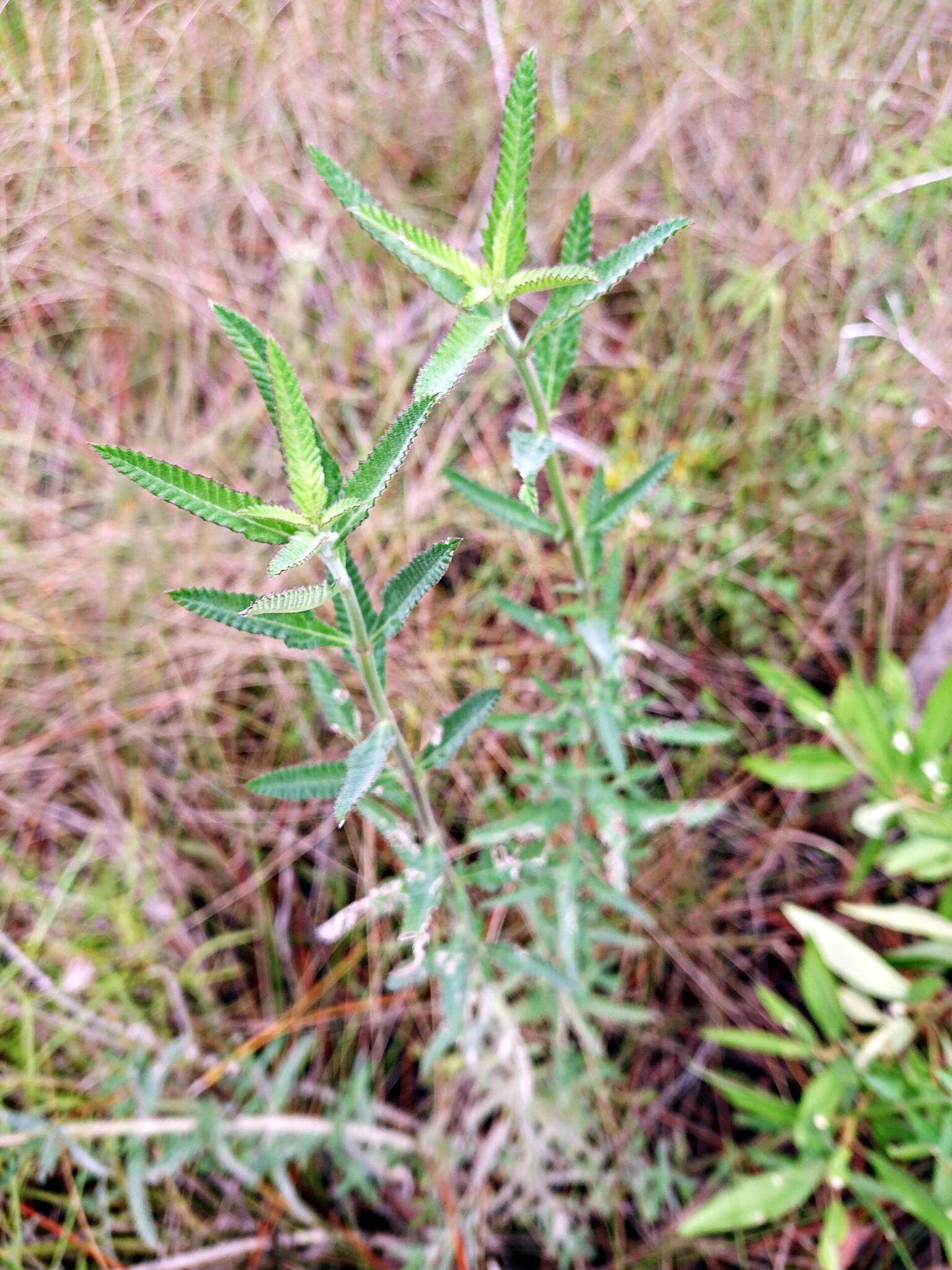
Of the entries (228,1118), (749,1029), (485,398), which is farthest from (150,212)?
(749,1029)

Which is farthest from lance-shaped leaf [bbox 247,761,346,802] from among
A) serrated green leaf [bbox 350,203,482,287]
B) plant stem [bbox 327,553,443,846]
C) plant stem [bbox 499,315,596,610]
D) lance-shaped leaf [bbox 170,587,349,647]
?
serrated green leaf [bbox 350,203,482,287]

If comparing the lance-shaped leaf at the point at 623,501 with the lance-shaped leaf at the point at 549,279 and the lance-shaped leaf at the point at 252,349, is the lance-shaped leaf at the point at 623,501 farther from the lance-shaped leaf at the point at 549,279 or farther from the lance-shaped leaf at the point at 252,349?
the lance-shaped leaf at the point at 252,349

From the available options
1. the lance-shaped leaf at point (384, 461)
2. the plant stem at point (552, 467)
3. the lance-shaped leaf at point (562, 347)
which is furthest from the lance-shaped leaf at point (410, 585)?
the lance-shaped leaf at point (562, 347)

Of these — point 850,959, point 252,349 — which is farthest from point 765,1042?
point 252,349

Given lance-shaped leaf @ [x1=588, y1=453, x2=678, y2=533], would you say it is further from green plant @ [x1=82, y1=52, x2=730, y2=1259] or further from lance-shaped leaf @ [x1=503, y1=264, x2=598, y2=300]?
lance-shaped leaf @ [x1=503, y1=264, x2=598, y2=300]

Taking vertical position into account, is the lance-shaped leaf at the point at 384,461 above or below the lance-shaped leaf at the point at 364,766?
above

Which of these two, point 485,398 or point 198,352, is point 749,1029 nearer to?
point 485,398
